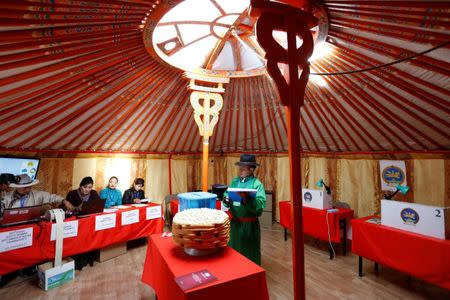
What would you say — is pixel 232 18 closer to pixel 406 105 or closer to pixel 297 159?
pixel 297 159

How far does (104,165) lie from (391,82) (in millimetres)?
5351

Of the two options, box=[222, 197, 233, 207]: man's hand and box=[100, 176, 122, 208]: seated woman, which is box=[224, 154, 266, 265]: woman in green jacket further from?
box=[100, 176, 122, 208]: seated woman

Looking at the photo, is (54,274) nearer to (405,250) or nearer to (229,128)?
(229,128)

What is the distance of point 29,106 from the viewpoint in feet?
10.2

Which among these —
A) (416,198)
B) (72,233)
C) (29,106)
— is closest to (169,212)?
(72,233)

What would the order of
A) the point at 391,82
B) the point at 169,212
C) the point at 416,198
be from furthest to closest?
the point at 169,212 < the point at 416,198 < the point at 391,82

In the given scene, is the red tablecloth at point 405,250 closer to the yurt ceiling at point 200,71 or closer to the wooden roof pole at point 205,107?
the yurt ceiling at point 200,71

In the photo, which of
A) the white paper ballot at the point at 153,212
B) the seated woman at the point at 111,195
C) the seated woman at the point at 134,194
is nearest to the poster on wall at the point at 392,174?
the white paper ballot at the point at 153,212

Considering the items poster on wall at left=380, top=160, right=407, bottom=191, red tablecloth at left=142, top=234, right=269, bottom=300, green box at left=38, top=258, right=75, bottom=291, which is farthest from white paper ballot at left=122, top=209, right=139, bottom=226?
poster on wall at left=380, top=160, right=407, bottom=191

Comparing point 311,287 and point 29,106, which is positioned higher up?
point 29,106

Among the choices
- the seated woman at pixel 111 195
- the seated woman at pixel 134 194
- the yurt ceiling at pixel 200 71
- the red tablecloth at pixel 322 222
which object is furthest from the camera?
the seated woman at pixel 134 194

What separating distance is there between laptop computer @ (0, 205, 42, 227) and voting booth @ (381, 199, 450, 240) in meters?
4.46

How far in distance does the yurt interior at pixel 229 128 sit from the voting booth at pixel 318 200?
0.09ft

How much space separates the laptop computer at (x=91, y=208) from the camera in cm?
339
